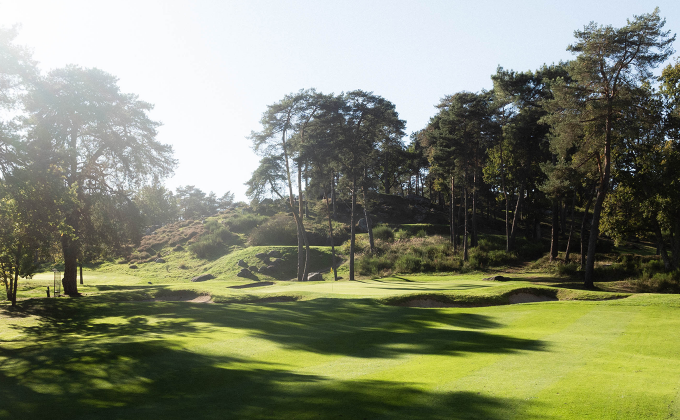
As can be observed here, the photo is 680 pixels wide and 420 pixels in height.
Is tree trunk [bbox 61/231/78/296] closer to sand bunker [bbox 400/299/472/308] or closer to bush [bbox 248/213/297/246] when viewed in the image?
sand bunker [bbox 400/299/472/308]

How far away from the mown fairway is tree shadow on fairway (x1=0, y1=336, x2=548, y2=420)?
0.04 m

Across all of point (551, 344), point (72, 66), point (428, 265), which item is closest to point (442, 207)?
point (428, 265)

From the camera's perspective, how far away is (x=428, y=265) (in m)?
40.1

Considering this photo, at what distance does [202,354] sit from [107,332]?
5.72m

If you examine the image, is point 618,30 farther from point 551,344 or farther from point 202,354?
point 202,354

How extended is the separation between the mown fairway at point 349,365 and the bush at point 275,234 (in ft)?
121

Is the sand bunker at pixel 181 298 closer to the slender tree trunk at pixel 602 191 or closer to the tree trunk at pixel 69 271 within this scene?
the tree trunk at pixel 69 271

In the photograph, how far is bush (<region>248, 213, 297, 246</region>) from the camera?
54.0 m

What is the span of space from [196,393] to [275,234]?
156 ft

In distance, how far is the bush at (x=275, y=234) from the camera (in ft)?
177

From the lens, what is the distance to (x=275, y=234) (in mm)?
54688

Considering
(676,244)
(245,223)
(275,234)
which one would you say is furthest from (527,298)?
(245,223)

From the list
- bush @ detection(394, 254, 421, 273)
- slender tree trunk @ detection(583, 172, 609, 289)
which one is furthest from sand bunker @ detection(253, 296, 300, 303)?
bush @ detection(394, 254, 421, 273)

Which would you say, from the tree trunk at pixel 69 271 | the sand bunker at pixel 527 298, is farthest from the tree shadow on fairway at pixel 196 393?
the tree trunk at pixel 69 271
